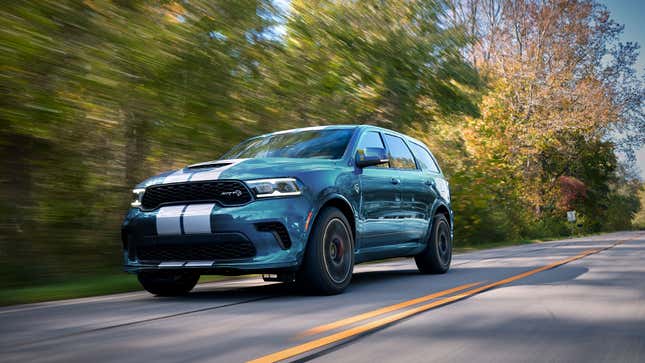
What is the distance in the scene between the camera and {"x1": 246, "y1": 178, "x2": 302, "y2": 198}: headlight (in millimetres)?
6449

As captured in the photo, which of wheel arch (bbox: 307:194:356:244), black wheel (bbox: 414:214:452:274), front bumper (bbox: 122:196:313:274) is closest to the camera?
front bumper (bbox: 122:196:313:274)

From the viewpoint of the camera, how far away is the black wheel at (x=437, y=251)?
960cm

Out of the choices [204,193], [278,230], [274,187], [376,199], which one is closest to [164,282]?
[204,193]

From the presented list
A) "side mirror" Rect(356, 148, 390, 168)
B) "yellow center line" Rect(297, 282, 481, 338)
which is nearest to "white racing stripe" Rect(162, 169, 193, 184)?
"side mirror" Rect(356, 148, 390, 168)

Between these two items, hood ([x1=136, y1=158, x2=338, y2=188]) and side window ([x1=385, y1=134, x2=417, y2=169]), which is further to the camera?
side window ([x1=385, y1=134, x2=417, y2=169])

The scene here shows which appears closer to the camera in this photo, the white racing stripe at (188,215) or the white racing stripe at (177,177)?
the white racing stripe at (188,215)

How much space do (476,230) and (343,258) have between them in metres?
18.0

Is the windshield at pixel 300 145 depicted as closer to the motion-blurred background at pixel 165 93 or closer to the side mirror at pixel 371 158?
the side mirror at pixel 371 158

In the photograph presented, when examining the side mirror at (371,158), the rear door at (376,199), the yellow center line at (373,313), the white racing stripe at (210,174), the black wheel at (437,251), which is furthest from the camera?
the black wheel at (437,251)

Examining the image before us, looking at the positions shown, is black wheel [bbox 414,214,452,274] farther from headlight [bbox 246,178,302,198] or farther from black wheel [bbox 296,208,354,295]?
headlight [bbox 246,178,302,198]

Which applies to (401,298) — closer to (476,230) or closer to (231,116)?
(231,116)

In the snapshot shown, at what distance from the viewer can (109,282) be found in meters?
8.41

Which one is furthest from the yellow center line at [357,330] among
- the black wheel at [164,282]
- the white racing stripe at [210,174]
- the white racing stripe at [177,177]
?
the black wheel at [164,282]

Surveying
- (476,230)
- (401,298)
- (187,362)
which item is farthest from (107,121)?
(476,230)
